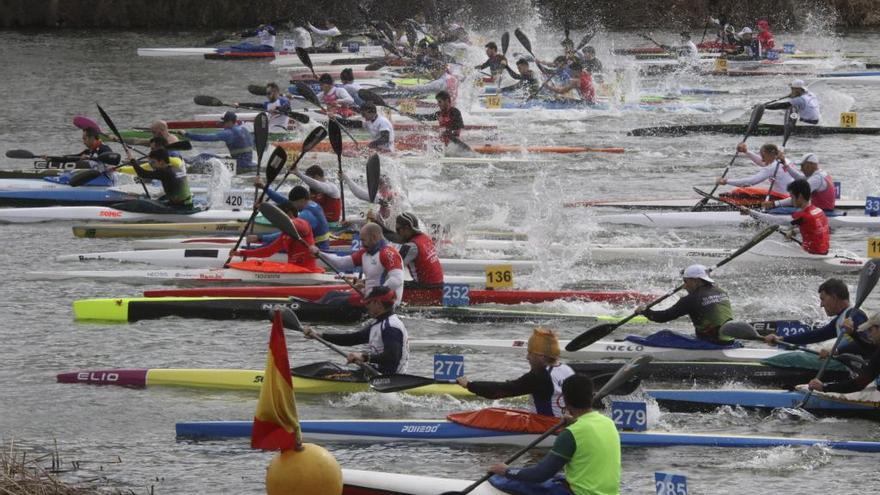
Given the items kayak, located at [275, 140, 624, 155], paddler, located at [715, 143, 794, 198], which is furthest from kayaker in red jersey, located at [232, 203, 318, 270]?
kayak, located at [275, 140, 624, 155]

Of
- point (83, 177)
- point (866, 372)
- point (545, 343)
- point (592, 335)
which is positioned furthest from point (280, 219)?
point (83, 177)

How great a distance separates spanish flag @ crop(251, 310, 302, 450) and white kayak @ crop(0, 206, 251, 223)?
13.3 metres

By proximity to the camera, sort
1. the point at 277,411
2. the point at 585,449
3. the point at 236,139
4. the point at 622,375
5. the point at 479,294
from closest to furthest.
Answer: the point at 277,411 → the point at 585,449 → the point at 622,375 → the point at 479,294 → the point at 236,139

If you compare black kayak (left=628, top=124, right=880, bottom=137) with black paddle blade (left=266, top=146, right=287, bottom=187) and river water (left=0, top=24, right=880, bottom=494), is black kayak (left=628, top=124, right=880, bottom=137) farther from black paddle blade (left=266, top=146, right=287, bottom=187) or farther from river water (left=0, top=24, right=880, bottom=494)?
black paddle blade (left=266, top=146, right=287, bottom=187)

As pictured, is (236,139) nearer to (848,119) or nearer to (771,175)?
(771,175)

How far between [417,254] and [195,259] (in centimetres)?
442

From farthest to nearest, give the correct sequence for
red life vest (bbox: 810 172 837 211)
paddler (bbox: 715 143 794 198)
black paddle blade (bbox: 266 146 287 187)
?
paddler (bbox: 715 143 794 198) → red life vest (bbox: 810 172 837 211) → black paddle blade (bbox: 266 146 287 187)

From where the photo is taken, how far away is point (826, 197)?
888 inches

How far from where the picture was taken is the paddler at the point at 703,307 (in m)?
15.1

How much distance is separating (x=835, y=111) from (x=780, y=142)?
15.4 ft

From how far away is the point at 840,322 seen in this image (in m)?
14.3

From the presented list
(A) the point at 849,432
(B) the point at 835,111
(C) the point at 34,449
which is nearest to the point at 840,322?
(A) the point at 849,432

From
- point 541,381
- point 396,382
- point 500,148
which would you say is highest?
point 500,148

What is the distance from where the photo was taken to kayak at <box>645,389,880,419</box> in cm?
1409
